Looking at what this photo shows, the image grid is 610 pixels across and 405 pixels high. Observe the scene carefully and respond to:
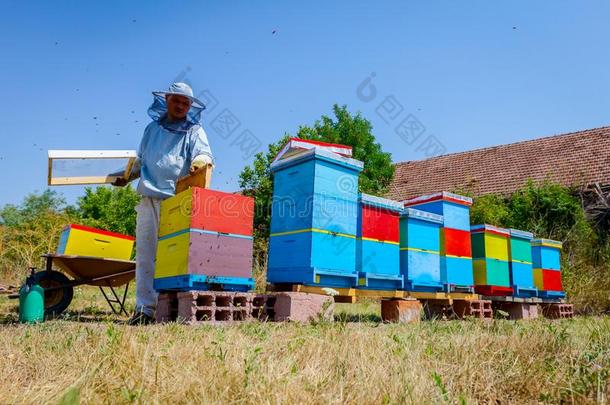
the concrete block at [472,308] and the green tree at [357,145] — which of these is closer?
the concrete block at [472,308]

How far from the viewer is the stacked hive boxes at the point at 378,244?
5.23 meters

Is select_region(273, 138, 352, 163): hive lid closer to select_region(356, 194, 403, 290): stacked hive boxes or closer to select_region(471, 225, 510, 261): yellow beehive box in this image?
select_region(356, 194, 403, 290): stacked hive boxes

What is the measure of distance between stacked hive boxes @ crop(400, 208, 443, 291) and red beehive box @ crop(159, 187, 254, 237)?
2321 millimetres

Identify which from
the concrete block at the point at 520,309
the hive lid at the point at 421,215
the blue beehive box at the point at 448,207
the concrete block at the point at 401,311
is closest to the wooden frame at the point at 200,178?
the hive lid at the point at 421,215

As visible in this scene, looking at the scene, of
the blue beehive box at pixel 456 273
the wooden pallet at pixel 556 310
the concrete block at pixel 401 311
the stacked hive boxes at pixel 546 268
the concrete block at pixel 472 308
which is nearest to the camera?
the concrete block at pixel 401 311

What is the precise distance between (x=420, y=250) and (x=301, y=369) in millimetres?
4236

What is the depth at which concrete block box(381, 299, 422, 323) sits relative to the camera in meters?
5.65

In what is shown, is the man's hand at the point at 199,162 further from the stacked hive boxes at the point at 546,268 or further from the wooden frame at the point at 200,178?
the stacked hive boxes at the point at 546,268

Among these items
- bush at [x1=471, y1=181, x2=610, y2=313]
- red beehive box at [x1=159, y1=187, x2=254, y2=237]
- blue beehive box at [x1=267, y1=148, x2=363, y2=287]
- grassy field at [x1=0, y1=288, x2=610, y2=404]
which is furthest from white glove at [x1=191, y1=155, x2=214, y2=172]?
bush at [x1=471, y1=181, x2=610, y2=313]

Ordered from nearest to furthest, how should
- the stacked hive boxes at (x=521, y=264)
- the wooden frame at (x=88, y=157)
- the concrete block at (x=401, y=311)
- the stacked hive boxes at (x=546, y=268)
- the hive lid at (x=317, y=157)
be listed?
the wooden frame at (x=88, y=157)
the hive lid at (x=317, y=157)
the concrete block at (x=401, y=311)
the stacked hive boxes at (x=521, y=264)
the stacked hive boxes at (x=546, y=268)

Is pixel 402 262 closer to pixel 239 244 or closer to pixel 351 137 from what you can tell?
pixel 239 244

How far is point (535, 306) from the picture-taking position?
26.7ft

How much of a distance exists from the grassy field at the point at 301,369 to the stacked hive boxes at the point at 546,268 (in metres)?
6.04

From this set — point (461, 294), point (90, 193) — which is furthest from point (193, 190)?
point (90, 193)
